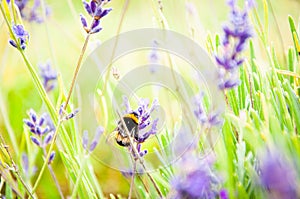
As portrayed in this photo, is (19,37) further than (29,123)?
No

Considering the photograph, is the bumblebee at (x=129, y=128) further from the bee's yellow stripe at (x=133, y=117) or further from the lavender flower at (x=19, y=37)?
the lavender flower at (x=19, y=37)

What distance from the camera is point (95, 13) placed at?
0.73 metres

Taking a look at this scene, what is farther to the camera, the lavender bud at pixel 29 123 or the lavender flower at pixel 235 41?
the lavender bud at pixel 29 123

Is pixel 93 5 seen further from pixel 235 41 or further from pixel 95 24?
pixel 235 41

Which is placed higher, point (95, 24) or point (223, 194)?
point (95, 24)

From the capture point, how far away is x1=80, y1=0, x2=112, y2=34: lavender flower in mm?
729

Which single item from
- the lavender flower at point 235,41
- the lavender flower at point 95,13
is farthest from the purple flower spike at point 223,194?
the lavender flower at point 95,13

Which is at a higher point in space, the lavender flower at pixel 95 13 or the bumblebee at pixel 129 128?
the lavender flower at pixel 95 13

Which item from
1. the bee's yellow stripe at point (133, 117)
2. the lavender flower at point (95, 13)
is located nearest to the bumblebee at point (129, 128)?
the bee's yellow stripe at point (133, 117)

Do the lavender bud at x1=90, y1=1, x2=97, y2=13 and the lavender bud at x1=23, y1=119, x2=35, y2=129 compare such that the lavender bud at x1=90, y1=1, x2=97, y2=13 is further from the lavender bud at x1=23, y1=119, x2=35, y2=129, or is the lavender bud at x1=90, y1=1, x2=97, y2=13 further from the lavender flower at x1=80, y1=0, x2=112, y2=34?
the lavender bud at x1=23, y1=119, x2=35, y2=129

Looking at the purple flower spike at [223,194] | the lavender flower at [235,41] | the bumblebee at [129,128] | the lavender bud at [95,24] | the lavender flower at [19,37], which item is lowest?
the purple flower spike at [223,194]

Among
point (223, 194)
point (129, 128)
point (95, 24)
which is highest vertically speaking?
point (95, 24)

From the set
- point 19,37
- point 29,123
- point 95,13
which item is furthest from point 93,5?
point 29,123

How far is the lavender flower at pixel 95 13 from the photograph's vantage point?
73 centimetres
